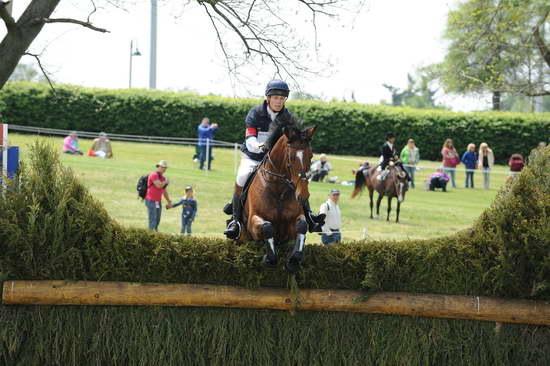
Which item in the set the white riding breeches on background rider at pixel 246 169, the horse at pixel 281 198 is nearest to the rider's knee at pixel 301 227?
the horse at pixel 281 198

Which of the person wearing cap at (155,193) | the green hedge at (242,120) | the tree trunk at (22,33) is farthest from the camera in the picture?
the green hedge at (242,120)

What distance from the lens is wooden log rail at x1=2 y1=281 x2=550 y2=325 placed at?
277 inches

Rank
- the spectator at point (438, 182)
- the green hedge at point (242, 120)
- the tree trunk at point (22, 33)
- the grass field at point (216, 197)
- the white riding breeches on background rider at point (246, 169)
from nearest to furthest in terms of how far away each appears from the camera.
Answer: the white riding breeches on background rider at point (246, 169), the tree trunk at point (22, 33), the grass field at point (216, 197), the spectator at point (438, 182), the green hedge at point (242, 120)

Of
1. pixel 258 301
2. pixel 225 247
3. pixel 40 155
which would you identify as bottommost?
pixel 258 301

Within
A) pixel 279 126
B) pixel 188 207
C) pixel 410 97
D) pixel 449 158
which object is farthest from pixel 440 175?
pixel 410 97

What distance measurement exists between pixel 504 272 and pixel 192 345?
10.7ft

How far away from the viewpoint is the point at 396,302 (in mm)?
7152

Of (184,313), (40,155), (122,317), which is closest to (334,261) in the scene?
(184,313)

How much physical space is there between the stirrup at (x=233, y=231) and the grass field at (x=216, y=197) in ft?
25.2

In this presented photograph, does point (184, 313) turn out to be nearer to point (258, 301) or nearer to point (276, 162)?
point (258, 301)

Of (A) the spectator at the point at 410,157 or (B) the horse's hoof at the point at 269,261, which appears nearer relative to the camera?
(B) the horse's hoof at the point at 269,261

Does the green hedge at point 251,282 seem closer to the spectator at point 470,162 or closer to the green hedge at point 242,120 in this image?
the spectator at point 470,162

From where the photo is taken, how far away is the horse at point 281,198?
22.5ft

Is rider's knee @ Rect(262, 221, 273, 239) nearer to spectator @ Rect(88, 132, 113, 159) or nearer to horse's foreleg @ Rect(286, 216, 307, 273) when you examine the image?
horse's foreleg @ Rect(286, 216, 307, 273)
